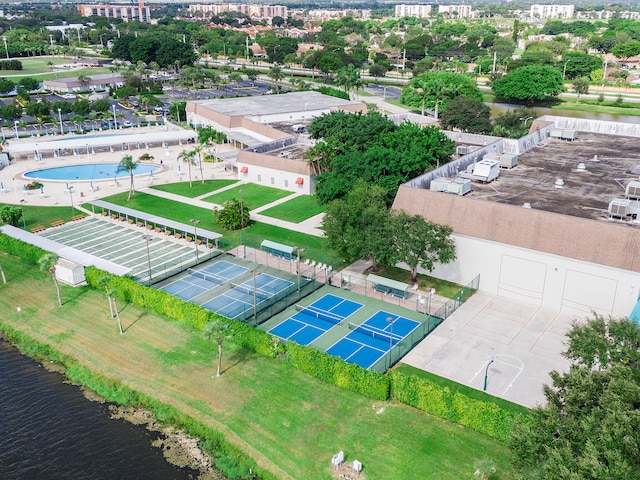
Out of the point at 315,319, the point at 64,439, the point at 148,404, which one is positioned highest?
the point at 315,319

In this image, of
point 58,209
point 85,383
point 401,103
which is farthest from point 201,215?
point 401,103

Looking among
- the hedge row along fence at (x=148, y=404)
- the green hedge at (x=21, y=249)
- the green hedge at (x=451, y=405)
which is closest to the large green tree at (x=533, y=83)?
the green hedge at (x=21, y=249)

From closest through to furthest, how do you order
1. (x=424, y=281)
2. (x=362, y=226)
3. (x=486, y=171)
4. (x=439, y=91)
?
(x=362, y=226), (x=424, y=281), (x=486, y=171), (x=439, y=91)

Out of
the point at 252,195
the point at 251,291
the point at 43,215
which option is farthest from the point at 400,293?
the point at 43,215

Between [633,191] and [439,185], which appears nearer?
[633,191]

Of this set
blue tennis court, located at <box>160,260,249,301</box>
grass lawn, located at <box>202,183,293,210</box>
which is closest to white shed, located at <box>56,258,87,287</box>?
blue tennis court, located at <box>160,260,249,301</box>

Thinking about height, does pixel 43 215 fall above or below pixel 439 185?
below

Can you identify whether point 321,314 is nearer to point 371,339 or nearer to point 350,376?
point 371,339
